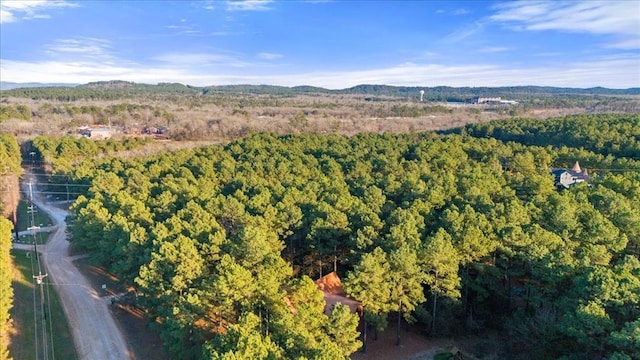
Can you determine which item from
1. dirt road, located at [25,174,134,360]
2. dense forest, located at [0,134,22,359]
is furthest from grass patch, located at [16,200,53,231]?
dirt road, located at [25,174,134,360]

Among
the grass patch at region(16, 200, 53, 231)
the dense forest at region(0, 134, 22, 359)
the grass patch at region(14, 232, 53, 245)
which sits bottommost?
the grass patch at region(14, 232, 53, 245)

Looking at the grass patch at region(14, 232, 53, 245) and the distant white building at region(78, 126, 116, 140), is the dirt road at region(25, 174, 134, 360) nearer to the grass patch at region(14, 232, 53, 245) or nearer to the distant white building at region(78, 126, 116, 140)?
the grass patch at region(14, 232, 53, 245)

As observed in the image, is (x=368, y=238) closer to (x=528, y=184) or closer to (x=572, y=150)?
(x=528, y=184)

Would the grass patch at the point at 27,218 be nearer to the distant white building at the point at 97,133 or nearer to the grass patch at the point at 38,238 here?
the grass patch at the point at 38,238

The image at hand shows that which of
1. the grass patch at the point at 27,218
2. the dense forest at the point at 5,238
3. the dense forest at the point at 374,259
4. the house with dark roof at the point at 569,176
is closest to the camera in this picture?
the dense forest at the point at 374,259

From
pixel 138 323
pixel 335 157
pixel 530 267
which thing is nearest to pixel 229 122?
pixel 335 157

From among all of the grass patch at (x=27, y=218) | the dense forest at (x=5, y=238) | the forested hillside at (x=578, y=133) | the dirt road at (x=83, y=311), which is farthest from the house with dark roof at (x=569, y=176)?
the grass patch at (x=27, y=218)
